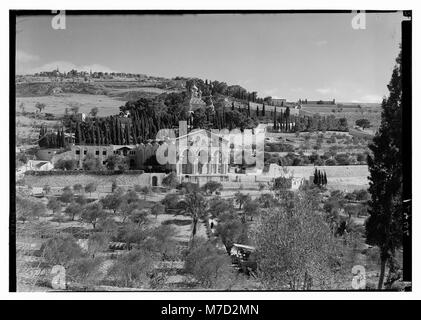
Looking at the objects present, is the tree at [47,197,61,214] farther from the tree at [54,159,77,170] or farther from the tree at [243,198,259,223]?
the tree at [243,198,259,223]

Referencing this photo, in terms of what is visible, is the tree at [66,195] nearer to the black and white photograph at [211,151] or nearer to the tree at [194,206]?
the black and white photograph at [211,151]

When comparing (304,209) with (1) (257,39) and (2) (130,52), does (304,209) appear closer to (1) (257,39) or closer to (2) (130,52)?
(1) (257,39)

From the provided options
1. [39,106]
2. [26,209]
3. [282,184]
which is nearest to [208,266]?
[282,184]

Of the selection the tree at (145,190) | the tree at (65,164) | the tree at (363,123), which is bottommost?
the tree at (145,190)

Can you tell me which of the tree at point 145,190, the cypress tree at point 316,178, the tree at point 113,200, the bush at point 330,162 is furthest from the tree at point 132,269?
the bush at point 330,162

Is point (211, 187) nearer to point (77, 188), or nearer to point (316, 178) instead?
point (316, 178)

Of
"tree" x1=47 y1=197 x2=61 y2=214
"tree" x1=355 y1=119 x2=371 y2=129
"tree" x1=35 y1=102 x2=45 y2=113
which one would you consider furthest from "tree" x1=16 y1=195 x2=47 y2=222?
"tree" x1=355 y1=119 x2=371 y2=129
